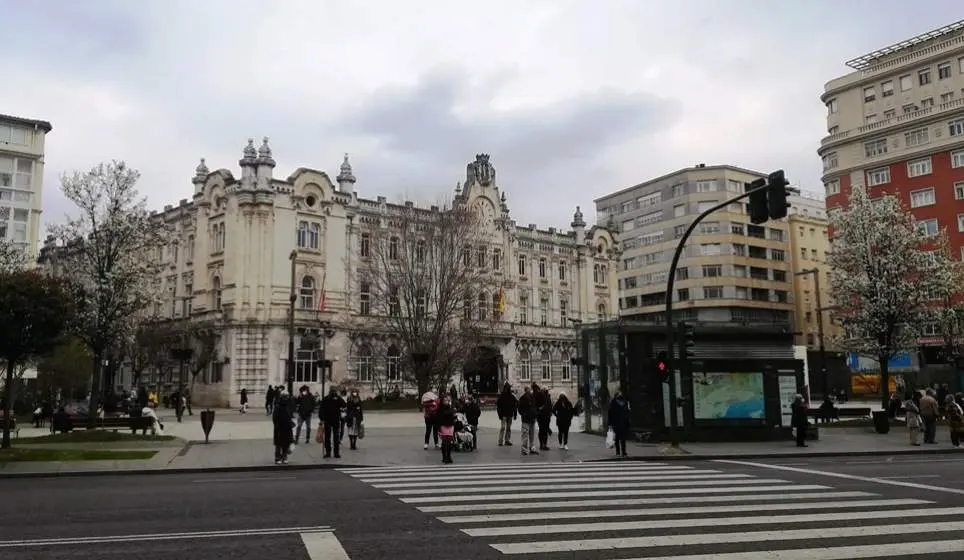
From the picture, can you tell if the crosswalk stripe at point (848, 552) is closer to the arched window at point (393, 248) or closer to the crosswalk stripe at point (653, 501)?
the crosswalk stripe at point (653, 501)

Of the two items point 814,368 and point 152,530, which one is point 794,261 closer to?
point 814,368

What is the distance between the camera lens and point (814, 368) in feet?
221

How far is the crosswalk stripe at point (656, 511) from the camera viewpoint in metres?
9.91

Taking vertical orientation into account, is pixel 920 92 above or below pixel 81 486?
above

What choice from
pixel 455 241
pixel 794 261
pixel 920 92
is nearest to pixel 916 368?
pixel 920 92

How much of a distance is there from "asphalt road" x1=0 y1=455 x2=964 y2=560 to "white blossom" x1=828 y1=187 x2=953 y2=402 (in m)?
18.5

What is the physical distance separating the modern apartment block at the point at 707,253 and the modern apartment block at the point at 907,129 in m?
15.8

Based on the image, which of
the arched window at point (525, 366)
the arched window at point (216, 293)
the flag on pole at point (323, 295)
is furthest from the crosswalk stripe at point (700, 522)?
the arched window at point (525, 366)

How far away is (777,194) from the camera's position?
1684 cm

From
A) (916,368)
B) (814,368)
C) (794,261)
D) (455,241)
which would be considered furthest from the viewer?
(794,261)

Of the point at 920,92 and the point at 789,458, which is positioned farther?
the point at 920,92

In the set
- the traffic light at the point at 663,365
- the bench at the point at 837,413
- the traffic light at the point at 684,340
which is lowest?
the bench at the point at 837,413

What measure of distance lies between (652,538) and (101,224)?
27.9 meters

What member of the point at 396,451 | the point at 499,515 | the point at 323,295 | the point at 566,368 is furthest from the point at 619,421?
the point at 566,368
